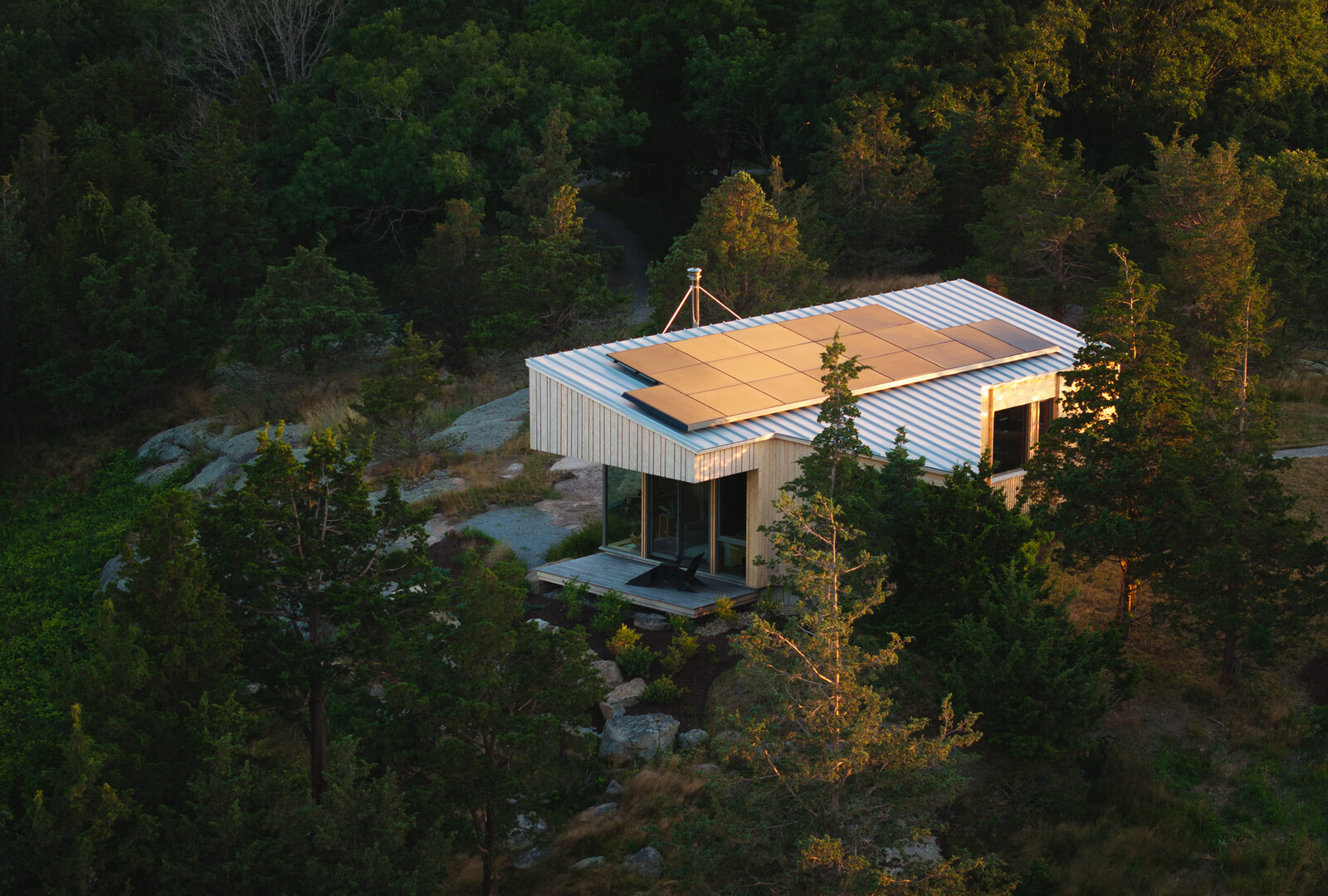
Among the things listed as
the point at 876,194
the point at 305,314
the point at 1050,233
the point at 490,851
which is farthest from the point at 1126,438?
the point at 305,314

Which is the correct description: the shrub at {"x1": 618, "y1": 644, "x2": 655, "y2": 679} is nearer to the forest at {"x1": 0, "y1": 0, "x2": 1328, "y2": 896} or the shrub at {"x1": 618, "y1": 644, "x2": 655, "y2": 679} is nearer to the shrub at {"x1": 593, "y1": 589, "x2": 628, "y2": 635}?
the forest at {"x1": 0, "y1": 0, "x2": 1328, "y2": 896}

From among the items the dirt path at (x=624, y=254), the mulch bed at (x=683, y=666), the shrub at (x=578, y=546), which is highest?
the mulch bed at (x=683, y=666)

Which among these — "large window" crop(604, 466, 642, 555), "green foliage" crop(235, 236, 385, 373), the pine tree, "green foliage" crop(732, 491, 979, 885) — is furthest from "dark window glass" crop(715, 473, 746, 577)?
"green foliage" crop(235, 236, 385, 373)

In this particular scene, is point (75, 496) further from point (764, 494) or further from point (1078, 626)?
point (1078, 626)

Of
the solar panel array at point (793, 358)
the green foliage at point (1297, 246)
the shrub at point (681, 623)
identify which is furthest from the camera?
the green foliage at point (1297, 246)

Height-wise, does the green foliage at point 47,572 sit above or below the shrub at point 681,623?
below

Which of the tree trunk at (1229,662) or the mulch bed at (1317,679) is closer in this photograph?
the mulch bed at (1317,679)

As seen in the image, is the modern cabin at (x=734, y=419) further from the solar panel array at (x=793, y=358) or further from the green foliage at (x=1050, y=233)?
the green foliage at (x=1050, y=233)

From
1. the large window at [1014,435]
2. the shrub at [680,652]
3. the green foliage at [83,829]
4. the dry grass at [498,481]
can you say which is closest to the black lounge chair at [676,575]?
the shrub at [680,652]
